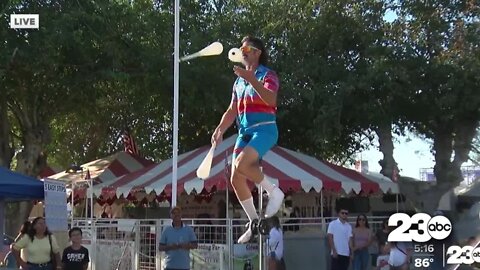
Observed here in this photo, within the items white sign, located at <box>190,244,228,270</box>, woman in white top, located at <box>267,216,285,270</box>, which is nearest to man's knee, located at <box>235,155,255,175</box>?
woman in white top, located at <box>267,216,285,270</box>

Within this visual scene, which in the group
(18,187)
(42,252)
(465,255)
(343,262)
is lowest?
(343,262)

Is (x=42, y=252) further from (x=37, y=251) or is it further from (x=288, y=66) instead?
(x=288, y=66)

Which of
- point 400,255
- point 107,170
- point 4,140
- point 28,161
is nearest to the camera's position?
point 400,255

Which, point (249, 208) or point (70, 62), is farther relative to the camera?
point (70, 62)

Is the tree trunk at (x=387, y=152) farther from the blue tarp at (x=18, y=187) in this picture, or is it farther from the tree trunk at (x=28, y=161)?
the blue tarp at (x=18, y=187)

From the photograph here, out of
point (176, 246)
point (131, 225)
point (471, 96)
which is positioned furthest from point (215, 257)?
point (471, 96)

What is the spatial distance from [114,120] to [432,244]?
2022cm

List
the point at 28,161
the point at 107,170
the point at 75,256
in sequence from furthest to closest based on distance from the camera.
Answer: the point at 107,170
the point at 28,161
the point at 75,256

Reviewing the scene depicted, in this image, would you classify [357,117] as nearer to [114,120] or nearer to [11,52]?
[11,52]

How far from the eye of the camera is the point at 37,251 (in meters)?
9.65

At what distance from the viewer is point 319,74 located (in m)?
17.9

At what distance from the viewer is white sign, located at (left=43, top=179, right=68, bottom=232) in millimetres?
11000

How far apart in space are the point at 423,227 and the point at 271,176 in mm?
10007

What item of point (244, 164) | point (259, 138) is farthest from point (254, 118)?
point (244, 164)
